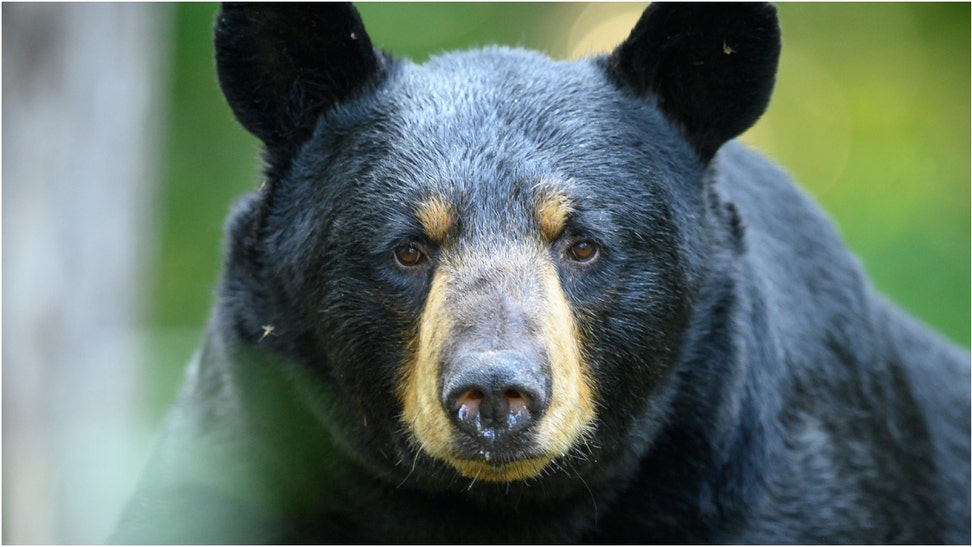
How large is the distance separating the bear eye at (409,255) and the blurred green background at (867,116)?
252 inches

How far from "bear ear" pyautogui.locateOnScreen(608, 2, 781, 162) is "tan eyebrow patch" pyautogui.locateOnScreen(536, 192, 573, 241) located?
800 millimetres

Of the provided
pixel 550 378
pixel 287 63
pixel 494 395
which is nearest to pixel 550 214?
pixel 550 378

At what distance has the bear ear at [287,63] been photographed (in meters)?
4.62

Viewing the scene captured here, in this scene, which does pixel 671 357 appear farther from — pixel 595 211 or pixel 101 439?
pixel 101 439

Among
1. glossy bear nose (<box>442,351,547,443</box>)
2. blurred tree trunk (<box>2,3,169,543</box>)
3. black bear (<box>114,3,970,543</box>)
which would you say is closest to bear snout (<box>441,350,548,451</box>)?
glossy bear nose (<box>442,351,547,443</box>)

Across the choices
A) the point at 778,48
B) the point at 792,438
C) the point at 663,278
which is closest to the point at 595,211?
the point at 663,278

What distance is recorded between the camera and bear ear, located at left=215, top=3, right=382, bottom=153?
4621mm

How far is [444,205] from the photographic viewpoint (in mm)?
4121

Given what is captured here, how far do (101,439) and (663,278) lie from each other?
19.6 ft

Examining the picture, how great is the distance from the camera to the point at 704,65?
4.72 metres

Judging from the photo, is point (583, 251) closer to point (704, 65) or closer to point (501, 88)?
point (501, 88)

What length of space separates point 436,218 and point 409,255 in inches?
6.7

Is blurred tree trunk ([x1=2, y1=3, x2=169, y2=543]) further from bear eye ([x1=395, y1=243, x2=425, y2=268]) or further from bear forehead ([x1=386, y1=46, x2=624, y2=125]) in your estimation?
bear eye ([x1=395, y1=243, x2=425, y2=268])

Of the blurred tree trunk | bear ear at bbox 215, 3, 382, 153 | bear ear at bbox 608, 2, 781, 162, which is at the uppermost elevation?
bear ear at bbox 608, 2, 781, 162
